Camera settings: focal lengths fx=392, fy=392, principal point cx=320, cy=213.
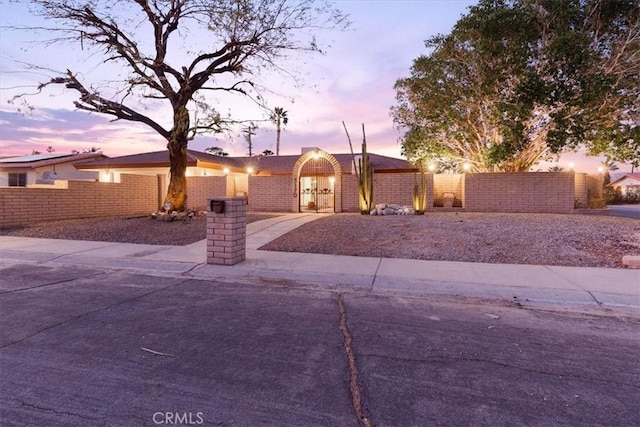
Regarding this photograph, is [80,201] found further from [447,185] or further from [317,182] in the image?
[447,185]

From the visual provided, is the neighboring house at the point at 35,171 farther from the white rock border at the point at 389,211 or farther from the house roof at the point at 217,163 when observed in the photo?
the white rock border at the point at 389,211

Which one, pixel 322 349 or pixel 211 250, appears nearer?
pixel 322 349

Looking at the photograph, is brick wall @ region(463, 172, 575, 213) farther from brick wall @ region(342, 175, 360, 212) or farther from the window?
the window

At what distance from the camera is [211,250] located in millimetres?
7891

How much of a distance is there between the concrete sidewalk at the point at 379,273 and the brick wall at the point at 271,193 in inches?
423

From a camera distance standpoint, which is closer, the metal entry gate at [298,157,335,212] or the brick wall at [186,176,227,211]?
the brick wall at [186,176,227,211]

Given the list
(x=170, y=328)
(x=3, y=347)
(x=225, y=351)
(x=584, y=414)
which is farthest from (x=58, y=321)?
(x=584, y=414)

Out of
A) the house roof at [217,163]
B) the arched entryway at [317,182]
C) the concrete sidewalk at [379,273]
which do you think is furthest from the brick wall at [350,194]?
the concrete sidewalk at [379,273]

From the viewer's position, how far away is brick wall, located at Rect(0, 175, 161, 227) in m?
13.7

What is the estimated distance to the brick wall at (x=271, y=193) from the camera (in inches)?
805

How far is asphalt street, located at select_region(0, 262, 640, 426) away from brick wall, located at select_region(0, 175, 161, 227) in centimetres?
1012

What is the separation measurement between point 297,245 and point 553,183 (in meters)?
14.5

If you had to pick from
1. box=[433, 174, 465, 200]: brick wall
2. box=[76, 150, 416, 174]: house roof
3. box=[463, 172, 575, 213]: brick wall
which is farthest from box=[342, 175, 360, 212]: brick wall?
box=[463, 172, 575, 213]: brick wall

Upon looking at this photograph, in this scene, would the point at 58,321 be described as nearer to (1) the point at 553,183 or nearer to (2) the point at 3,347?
(2) the point at 3,347
